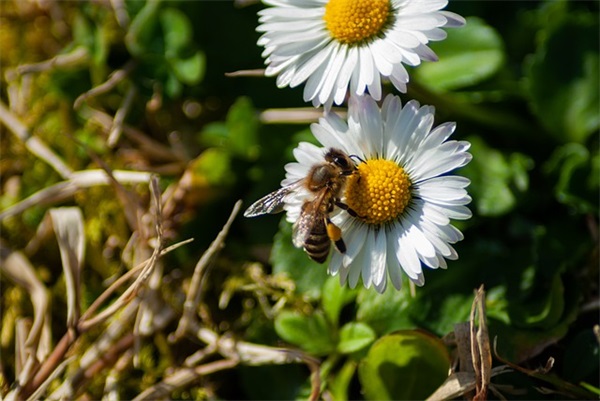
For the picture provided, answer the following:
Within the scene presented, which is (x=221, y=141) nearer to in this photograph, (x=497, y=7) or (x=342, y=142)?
(x=342, y=142)

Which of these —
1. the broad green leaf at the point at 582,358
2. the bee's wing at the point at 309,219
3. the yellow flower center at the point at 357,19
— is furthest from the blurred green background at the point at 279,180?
the yellow flower center at the point at 357,19

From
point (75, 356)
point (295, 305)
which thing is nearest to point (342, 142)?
point (295, 305)

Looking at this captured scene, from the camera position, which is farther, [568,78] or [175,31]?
[175,31]

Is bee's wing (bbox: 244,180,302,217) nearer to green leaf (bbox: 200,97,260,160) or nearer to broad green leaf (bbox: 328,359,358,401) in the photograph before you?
broad green leaf (bbox: 328,359,358,401)

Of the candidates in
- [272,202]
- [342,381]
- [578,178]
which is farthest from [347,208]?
[578,178]

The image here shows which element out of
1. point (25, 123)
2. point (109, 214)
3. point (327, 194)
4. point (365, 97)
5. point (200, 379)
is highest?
point (365, 97)

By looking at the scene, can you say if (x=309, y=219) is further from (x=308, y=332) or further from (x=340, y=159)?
(x=308, y=332)

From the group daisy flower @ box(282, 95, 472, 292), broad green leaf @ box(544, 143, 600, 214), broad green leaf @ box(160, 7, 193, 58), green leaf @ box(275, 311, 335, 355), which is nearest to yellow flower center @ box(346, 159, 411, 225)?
daisy flower @ box(282, 95, 472, 292)
